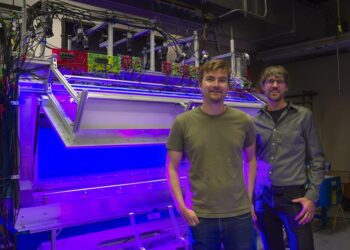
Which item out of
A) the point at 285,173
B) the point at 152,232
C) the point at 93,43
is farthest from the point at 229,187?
the point at 93,43

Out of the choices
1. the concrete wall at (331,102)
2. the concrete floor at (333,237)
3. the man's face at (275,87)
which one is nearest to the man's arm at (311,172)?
the man's face at (275,87)

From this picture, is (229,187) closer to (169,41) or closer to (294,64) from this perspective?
(169,41)

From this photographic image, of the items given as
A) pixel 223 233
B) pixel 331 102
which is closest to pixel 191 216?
pixel 223 233

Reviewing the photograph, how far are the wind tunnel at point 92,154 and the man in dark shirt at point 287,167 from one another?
61 centimetres

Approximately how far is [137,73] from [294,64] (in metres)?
4.55

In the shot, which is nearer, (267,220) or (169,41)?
(267,220)

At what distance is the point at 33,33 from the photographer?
217 cm

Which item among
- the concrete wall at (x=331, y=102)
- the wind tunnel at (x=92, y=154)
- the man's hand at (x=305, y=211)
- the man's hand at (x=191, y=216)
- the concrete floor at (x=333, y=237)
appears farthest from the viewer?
the concrete wall at (x=331, y=102)

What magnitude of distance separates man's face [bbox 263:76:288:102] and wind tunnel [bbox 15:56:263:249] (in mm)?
587

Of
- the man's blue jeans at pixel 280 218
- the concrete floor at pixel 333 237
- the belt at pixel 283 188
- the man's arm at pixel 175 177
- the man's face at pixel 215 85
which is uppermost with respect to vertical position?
the man's face at pixel 215 85

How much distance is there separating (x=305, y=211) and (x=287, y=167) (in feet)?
0.73

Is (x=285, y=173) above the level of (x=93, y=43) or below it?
below

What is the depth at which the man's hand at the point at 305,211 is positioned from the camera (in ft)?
5.27

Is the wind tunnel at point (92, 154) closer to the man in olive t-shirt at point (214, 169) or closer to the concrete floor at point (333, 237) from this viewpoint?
the man in olive t-shirt at point (214, 169)
